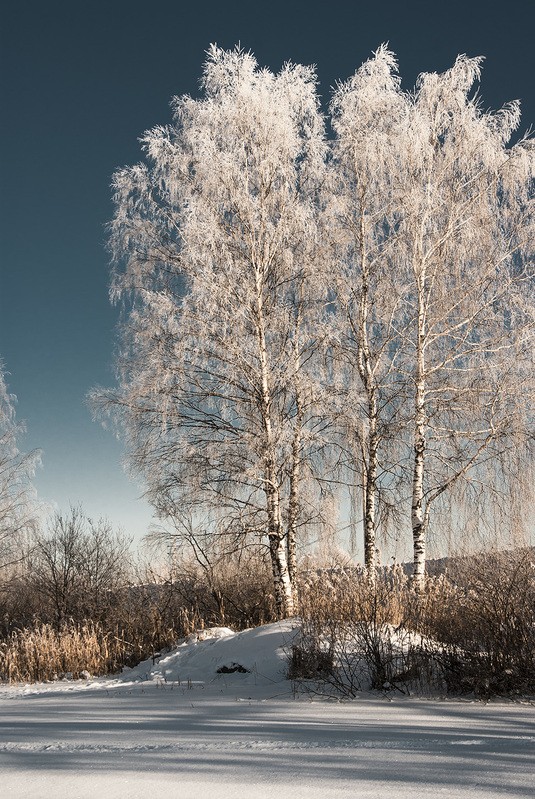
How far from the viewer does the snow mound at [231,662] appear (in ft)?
24.9

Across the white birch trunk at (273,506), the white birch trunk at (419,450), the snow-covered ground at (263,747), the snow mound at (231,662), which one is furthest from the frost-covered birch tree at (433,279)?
the snow-covered ground at (263,747)

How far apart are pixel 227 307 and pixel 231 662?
5.52 m

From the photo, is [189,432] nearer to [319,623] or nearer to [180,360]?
[180,360]

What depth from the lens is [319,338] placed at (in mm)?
12133

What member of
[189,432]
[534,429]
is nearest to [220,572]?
[189,432]

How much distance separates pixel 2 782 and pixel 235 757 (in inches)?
47.5

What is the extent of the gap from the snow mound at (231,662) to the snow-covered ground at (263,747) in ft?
1.68

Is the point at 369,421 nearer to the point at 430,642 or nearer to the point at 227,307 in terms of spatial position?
the point at 227,307

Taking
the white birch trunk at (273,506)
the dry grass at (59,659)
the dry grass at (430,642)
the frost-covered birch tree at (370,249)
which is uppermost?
the frost-covered birch tree at (370,249)

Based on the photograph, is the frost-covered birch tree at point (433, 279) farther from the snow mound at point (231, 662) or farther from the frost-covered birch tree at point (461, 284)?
the snow mound at point (231, 662)

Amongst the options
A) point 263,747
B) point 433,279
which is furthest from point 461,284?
point 263,747

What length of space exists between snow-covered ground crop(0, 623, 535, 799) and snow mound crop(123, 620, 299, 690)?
51cm

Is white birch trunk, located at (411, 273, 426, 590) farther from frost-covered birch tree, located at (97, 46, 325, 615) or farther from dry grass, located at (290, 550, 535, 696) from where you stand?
dry grass, located at (290, 550, 535, 696)

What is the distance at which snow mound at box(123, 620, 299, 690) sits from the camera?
7.60 m
